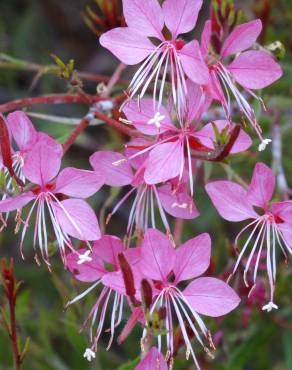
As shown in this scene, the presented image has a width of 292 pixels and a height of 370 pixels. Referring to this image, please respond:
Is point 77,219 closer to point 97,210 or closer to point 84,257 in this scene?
point 84,257

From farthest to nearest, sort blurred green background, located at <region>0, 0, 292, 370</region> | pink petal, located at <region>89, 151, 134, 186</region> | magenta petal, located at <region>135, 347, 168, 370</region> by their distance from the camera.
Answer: blurred green background, located at <region>0, 0, 292, 370</region> → pink petal, located at <region>89, 151, 134, 186</region> → magenta petal, located at <region>135, 347, 168, 370</region>

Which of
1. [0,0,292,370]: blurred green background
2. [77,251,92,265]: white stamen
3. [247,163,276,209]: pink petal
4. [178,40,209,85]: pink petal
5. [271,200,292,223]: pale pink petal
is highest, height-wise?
[178,40,209,85]: pink petal

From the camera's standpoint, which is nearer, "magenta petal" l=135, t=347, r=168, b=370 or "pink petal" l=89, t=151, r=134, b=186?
"magenta petal" l=135, t=347, r=168, b=370

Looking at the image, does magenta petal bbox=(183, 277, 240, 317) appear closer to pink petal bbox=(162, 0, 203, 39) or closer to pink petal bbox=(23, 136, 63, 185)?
pink petal bbox=(23, 136, 63, 185)

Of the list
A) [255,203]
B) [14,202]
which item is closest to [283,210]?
[255,203]

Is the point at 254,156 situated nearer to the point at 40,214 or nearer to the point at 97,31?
the point at 97,31

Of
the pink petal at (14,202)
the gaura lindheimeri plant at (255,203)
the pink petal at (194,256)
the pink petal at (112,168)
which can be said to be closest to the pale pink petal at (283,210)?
the gaura lindheimeri plant at (255,203)

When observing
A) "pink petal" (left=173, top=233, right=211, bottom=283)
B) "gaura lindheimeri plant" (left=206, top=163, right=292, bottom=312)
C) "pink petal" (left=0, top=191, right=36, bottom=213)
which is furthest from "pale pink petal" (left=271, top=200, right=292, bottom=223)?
"pink petal" (left=0, top=191, right=36, bottom=213)
